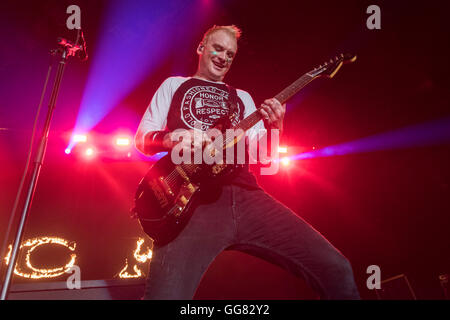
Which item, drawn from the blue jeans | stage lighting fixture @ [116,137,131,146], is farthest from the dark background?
the blue jeans

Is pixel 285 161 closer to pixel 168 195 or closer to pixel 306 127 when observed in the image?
pixel 306 127

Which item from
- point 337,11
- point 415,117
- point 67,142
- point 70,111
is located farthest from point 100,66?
point 415,117

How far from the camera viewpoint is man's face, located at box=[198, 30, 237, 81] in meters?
2.42

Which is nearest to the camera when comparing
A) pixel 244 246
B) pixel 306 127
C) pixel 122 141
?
pixel 244 246

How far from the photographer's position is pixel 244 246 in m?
1.57

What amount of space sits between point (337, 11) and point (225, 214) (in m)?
3.77

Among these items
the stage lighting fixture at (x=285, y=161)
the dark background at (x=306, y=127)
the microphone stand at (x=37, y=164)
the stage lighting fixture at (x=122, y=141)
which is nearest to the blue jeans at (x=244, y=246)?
the microphone stand at (x=37, y=164)

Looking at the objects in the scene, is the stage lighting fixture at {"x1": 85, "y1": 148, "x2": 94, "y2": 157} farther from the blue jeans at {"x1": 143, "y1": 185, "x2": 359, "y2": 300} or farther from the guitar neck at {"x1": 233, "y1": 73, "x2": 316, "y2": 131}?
the blue jeans at {"x1": 143, "y1": 185, "x2": 359, "y2": 300}

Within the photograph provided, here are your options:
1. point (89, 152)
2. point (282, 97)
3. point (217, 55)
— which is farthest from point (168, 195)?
point (89, 152)

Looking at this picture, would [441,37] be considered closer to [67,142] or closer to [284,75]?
[284,75]

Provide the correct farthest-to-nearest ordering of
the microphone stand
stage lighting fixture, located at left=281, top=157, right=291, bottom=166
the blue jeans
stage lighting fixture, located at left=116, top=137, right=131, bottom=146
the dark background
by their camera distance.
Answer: stage lighting fixture, located at left=281, top=157, right=291, bottom=166
stage lighting fixture, located at left=116, top=137, right=131, bottom=146
the dark background
the microphone stand
the blue jeans

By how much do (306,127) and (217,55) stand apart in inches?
182

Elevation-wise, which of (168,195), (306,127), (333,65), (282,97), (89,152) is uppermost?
(89,152)

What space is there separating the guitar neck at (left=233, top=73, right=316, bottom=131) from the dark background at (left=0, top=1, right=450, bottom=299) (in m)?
1.89
